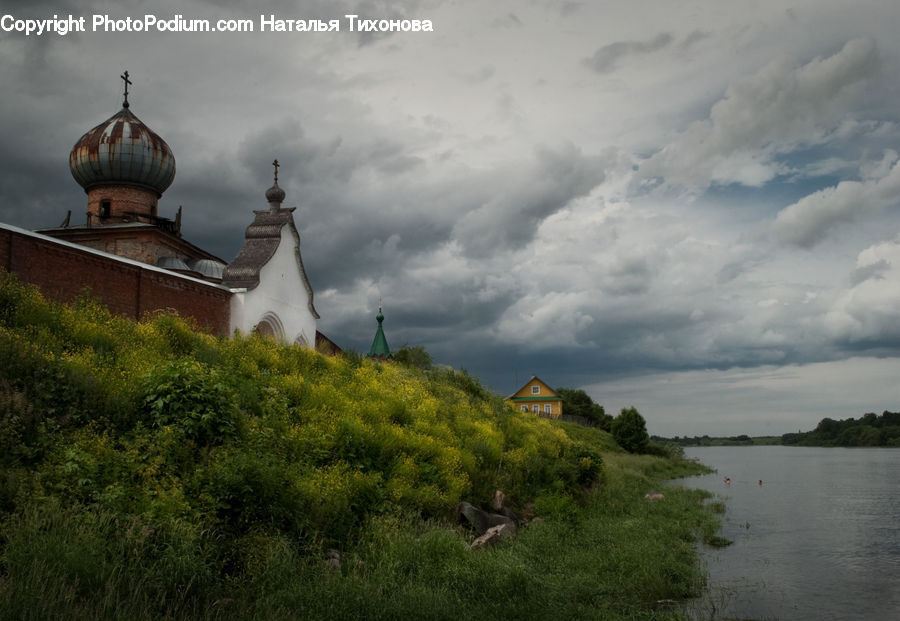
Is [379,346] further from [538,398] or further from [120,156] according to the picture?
[538,398]

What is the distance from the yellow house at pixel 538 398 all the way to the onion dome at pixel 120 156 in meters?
39.2

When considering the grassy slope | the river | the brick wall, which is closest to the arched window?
the brick wall

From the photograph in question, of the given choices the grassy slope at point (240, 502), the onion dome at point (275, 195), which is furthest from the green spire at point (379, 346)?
the grassy slope at point (240, 502)

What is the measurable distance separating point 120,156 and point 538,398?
42.4 meters

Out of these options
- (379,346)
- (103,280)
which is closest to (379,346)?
(379,346)

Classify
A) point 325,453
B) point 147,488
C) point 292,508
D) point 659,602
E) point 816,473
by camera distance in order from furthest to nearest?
point 816,473 < point 325,453 < point 659,602 < point 292,508 < point 147,488

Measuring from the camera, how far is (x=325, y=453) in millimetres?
10367

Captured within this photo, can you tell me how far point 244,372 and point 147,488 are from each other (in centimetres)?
530

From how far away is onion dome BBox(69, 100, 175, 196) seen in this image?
2648 centimetres

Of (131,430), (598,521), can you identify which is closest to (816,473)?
(598,521)

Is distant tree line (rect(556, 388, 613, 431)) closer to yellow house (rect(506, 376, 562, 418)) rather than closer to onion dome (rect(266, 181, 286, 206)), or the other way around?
yellow house (rect(506, 376, 562, 418))

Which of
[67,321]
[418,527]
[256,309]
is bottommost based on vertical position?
[418,527]

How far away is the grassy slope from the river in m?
0.81

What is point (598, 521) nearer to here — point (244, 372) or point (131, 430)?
point (244, 372)
